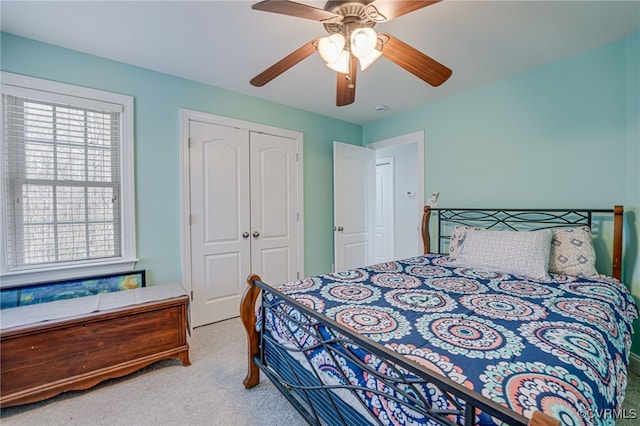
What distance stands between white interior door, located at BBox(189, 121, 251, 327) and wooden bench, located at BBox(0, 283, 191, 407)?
2.26 feet

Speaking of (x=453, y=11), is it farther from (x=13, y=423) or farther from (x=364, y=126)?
(x=13, y=423)

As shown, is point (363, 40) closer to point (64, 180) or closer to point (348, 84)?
point (348, 84)

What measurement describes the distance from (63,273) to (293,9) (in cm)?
252

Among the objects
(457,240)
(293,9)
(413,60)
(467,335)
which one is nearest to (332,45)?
(293,9)

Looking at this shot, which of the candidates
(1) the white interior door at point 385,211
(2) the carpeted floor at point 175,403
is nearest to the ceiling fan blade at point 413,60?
(2) the carpeted floor at point 175,403

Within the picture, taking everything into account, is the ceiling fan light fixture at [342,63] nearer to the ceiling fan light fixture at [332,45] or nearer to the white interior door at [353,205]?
the ceiling fan light fixture at [332,45]

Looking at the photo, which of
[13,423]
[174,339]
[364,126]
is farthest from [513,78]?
[13,423]

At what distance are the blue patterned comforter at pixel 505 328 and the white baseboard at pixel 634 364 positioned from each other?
1.37 ft

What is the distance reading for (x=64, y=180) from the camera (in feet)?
6.97

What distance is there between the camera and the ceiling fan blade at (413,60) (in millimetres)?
1483

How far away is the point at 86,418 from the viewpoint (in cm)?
155

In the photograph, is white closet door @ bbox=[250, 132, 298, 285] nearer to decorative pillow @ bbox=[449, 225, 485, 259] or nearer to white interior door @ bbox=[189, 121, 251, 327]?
white interior door @ bbox=[189, 121, 251, 327]

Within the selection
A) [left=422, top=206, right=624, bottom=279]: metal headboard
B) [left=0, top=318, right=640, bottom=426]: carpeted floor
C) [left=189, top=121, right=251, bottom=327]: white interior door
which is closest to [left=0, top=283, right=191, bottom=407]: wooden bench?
[left=0, top=318, right=640, bottom=426]: carpeted floor

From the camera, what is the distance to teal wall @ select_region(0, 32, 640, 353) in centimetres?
199
